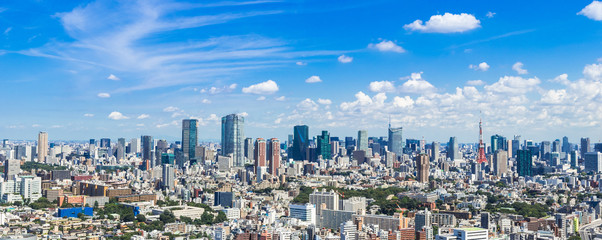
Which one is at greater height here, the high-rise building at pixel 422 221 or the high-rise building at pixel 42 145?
the high-rise building at pixel 42 145

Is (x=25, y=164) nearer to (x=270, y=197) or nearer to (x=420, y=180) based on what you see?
(x=270, y=197)

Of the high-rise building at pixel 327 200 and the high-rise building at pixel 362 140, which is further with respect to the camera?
the high-rise building at pixel 362 140

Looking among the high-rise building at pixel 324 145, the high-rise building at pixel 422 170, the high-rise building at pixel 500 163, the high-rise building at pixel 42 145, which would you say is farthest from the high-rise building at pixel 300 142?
the high-rise building at pixel 42 145

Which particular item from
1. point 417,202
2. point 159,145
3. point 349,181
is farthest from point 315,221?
point 159,145

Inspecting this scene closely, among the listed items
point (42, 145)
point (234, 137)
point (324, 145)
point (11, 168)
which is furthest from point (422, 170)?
point (42, 145)

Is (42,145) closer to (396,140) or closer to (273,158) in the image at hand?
(273,158)

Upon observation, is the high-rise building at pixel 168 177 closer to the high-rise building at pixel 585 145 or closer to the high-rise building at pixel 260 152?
the high-rise building at pixel 260 152
